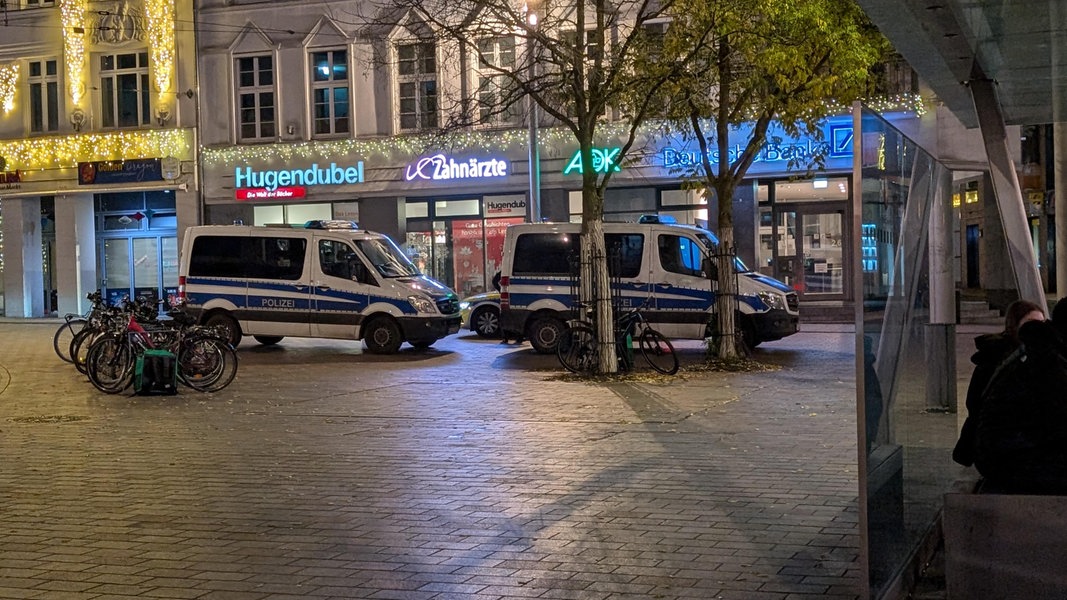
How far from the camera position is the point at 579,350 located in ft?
55.6

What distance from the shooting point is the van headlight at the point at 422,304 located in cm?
2094

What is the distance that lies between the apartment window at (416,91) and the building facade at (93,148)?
6.20 m

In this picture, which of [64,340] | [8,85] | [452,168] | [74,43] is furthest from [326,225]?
[8,85]

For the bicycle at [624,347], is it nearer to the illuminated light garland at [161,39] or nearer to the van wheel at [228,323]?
the van wheel at [228,323]

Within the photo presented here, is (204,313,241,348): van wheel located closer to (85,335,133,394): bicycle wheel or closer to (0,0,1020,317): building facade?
(85,335,133,394): bicycle wheel

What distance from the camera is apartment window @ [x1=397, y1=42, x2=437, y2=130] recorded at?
30875mm

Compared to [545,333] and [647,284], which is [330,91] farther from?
[647,284]

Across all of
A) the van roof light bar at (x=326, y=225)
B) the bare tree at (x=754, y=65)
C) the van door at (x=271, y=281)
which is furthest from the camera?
the van roof light bar at (x=326, y=225)

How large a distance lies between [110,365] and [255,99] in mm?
18970

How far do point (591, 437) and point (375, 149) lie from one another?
72.9 ft

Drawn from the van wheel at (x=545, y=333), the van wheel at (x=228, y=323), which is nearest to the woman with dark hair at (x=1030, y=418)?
the van wheel at (x=545, y=333)

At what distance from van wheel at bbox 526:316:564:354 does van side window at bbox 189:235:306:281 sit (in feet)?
14.7

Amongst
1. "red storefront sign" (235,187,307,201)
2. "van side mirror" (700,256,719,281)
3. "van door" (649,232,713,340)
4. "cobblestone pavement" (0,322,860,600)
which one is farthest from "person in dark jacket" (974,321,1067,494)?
"red storefront sign" (235,187,307,201)

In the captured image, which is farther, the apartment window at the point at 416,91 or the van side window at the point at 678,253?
the apartment window at the point at 416,91
